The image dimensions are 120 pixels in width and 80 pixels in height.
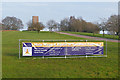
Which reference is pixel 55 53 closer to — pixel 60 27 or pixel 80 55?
pixel 80 55

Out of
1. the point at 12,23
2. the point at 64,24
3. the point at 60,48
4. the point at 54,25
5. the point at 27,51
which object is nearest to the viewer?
the point at 27,51

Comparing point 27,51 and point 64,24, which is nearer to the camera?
point 27,51

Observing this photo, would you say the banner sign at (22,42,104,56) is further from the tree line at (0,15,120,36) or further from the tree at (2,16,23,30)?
the tree at (2,16,23,30)

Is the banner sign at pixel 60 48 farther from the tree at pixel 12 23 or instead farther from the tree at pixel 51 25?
the tree at pixel 12 23

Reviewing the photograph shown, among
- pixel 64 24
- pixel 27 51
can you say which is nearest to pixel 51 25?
pixel 64 24

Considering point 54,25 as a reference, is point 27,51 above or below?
below

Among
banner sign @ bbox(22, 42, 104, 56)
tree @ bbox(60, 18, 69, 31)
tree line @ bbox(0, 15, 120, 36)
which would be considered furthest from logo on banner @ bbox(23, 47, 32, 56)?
tree @ bbox(60, 18, 69, 31)

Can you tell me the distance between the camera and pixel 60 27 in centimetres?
10475

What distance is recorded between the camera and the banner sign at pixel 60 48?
34.6 feet

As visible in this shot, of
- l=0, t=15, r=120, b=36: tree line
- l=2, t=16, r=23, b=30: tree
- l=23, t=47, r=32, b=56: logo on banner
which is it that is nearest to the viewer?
l=23, t=47, r=32, b=56: logo on banner

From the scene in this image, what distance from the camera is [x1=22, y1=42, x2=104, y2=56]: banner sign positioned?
10539mm

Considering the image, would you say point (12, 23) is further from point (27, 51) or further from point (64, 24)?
point (27, 51)

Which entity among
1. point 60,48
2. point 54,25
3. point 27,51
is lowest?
point 27,51

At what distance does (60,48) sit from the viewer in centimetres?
1087
